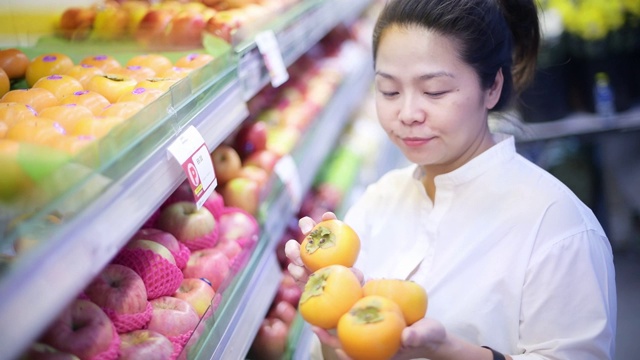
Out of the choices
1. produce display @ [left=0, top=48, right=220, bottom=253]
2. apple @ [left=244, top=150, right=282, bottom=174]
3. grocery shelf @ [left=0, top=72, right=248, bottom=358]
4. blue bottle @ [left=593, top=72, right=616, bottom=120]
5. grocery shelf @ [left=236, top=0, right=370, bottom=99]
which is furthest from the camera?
blue bottle @ [left=593, top=72, right=616, bottom=120]

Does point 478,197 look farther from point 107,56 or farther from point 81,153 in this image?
point 107,56

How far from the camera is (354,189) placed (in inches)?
125

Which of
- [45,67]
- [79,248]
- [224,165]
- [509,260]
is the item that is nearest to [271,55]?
[224,165]

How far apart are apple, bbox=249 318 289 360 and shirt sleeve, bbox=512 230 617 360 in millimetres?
822

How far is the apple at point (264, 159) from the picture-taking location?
86.9 inches

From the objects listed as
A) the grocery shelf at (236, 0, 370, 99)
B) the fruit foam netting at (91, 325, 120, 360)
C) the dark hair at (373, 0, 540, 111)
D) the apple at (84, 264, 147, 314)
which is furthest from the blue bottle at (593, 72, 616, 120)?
the fruit foam netting at (91, 325, 120, 360)

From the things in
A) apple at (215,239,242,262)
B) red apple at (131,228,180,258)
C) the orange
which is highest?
the orange

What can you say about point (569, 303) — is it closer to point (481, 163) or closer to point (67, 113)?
point (481, 163)

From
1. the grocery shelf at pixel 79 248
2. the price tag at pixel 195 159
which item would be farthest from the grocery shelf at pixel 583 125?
the grocery shelf at pixel 79 248

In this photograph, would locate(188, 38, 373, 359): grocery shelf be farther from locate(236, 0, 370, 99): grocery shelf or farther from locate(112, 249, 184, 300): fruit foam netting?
locate(236, 0, 370, 99): grocery shelf

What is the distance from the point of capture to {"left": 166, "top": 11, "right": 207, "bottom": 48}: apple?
→ 1936 mm

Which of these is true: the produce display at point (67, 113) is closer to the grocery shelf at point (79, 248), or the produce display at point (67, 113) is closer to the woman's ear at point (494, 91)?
the grocery shelf at point (79, 248)

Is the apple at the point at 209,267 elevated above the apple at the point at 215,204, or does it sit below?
below

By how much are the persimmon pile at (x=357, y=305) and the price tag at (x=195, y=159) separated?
10.9 inches
